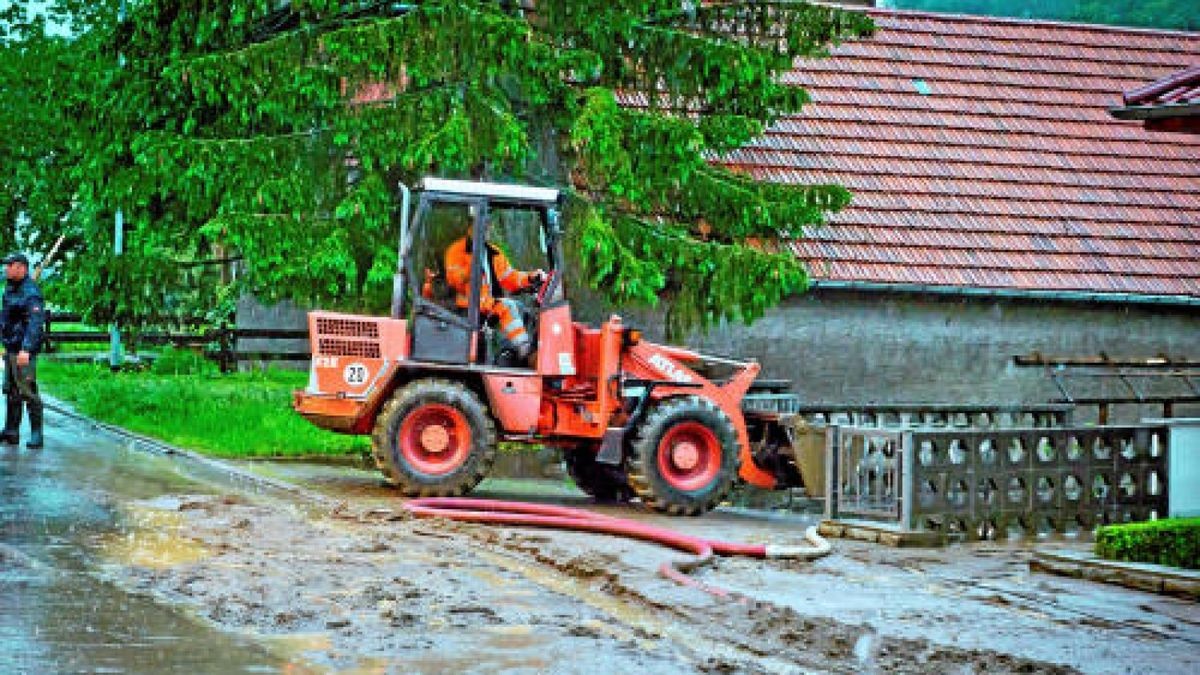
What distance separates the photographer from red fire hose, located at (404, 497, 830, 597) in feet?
47.4

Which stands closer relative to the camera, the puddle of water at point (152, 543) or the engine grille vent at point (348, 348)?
the puddle of water at point (152, 543)

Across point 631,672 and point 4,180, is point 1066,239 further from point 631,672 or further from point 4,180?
point 4,180

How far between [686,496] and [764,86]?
6.80 metres

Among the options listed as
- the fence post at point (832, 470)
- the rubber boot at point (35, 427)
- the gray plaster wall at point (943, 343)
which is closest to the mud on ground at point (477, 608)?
the fence post at point (832, 470)

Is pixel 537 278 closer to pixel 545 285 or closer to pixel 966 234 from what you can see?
pixel 545 285

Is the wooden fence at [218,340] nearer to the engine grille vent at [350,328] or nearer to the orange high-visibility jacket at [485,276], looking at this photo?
the engine grille vent at [350,328]

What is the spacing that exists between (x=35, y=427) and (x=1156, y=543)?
11449 millimetres

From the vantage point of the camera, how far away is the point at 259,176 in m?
22.3

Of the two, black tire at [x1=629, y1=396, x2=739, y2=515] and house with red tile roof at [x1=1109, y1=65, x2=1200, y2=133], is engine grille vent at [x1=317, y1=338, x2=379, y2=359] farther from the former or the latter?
house with red tile roof at [x1=1109, y1=65, x2=1200, y2=133]

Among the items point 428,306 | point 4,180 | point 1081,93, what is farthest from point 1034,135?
point 4,180

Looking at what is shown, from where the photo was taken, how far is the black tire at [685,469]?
18375 millimetres

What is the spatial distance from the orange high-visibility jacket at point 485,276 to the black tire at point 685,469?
5.82 ft

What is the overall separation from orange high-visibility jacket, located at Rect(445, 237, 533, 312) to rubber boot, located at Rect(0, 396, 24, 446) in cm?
518

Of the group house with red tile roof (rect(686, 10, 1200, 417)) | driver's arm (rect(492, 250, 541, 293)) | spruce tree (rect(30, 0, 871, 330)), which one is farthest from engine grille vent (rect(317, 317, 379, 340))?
house with red tile roof (rect(686, 10, 1200, 417))
